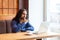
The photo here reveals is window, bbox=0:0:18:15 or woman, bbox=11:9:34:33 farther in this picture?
window, bbox=0:0:18:15

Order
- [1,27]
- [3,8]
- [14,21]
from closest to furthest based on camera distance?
1. [14,21]
2. [1,27]
3. [3,8]

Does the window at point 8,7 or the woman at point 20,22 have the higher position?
the window at point 8,7

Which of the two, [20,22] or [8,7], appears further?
[8,7]

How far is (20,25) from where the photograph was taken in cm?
330

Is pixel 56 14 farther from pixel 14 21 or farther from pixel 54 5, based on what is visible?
pixel 14 21

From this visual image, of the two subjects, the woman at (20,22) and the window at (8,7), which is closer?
the woman at (20,22)

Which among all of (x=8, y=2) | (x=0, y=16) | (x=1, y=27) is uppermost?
(x=8, y=2)

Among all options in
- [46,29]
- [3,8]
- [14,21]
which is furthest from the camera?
[3,8]

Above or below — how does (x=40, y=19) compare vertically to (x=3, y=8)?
below

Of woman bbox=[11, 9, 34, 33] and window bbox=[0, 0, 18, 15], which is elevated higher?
window bbox=[0, 0, 18, 15]

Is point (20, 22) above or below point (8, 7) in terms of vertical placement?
below

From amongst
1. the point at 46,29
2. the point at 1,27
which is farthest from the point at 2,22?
the point at 46,29

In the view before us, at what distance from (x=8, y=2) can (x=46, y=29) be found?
1652 millimetres

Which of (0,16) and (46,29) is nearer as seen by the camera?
(46,29)
